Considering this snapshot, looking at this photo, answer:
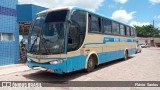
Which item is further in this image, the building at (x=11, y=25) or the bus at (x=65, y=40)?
the building at (x=11, y=25)

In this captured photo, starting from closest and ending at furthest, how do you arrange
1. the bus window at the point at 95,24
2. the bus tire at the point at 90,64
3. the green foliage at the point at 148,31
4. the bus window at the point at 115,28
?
the bus tire at the point at 90,64 → the bus window at the point at 95,24 → the bus window at the point at 115,28 → the green foliage at the point at 148,31

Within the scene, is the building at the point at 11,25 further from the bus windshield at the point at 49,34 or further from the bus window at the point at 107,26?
the bus window at the point at 107,26

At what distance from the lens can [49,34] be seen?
9.54 meters

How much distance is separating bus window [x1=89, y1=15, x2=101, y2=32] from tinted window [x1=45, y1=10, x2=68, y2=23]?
7.15ft

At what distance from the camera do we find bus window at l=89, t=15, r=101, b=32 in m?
11.7

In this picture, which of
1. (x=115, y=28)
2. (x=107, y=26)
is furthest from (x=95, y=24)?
(x=115, y=28)

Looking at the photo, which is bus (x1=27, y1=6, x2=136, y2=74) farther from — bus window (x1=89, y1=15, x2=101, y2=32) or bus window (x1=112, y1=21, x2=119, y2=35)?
bus window (x1=112, y1=21, x2=119, y2=35)

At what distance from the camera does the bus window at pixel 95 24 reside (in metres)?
11.7

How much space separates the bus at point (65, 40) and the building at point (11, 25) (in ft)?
15.0

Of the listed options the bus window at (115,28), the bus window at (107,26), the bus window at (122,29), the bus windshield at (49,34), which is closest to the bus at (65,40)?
the bus windshield at (49,34)

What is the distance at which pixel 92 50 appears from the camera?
1176 centimetres

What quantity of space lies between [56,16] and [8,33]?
20.9ft

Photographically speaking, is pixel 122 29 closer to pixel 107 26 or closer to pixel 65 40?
pixel 107 26

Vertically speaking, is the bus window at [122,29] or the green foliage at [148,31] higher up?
the green foliage at [148,31]
